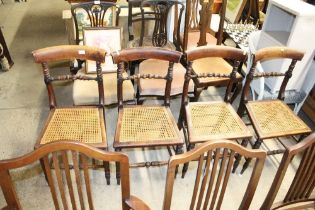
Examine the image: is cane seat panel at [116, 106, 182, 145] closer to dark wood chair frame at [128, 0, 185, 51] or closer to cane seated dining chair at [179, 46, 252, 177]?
cane seated dining chair at [179, 46, 252, 177]

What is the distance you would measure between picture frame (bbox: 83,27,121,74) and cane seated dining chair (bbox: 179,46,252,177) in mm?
727

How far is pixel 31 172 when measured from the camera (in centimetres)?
193

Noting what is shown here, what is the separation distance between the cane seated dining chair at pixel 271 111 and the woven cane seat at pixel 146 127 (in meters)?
0.57

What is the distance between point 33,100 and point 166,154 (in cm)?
147

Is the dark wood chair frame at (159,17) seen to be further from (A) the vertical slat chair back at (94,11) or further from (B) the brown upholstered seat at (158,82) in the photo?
(B) the brown upholstered seat at (158,82)

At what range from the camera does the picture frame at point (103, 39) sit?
208cm

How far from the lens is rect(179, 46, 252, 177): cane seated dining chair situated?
165cm

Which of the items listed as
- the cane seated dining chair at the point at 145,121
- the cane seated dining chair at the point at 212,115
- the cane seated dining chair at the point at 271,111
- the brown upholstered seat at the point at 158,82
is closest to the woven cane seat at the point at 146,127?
the cane seated dining chair at the point at 145,121

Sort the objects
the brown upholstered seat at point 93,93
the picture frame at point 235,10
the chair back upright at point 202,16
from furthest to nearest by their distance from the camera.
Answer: the picture frame at point 235,10, the chair back upright at point 202,16, the brown upholstered seat at point 93,93

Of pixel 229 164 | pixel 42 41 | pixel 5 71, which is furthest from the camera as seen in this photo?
pixel 42 41

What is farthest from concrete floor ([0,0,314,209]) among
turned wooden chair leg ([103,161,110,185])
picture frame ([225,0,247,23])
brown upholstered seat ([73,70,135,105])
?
picture frame ([225,0,247,23])

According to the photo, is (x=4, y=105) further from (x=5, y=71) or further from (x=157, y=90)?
(x=157, y=90)

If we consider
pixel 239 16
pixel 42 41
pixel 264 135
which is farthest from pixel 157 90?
pixel 42 41

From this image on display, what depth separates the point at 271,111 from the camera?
192 cm
